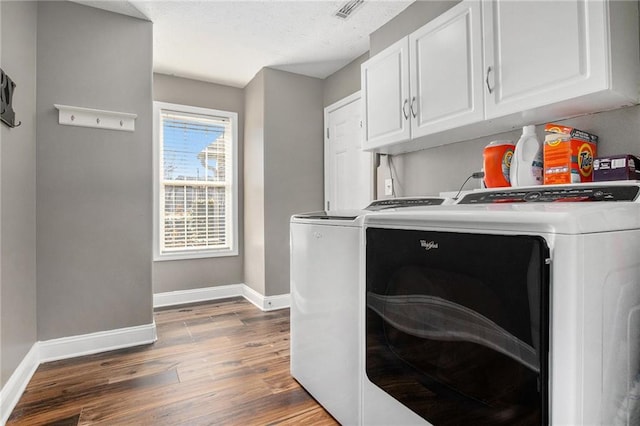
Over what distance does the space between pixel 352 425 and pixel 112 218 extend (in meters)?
2.22

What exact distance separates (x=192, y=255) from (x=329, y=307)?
102 inches

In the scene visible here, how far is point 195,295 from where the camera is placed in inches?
147

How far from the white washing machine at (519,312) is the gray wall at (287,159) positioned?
2.38m

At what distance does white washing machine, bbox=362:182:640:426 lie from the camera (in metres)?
0.75

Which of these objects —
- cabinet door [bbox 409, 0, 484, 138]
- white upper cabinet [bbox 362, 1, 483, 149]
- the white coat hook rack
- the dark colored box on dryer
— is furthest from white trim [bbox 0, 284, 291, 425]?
the dark colored box on dryer

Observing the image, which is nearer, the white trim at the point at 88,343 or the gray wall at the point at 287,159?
the white trim at the point at 88,343

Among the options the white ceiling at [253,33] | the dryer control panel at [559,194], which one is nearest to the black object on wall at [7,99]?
the white ceiling at [253,33]

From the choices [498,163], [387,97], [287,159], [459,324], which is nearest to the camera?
[459,324]

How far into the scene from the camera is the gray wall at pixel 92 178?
230cm

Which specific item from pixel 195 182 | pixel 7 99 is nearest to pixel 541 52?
pixel 7 99

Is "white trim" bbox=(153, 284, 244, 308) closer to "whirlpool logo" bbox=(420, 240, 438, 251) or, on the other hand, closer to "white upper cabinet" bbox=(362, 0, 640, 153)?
"white upper cabinet" bbox=(362, 0, 640, 153)

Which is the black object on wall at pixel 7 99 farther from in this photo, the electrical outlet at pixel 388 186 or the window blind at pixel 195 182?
the electrical outlet at pixel 388 186

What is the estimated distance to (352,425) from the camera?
1.47m

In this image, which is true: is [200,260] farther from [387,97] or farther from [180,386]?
[387,97]
